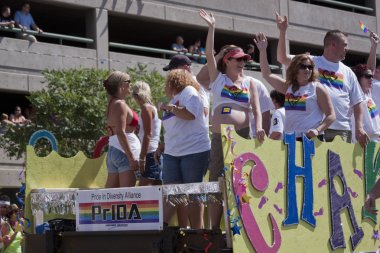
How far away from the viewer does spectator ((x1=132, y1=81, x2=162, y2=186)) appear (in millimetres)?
8141

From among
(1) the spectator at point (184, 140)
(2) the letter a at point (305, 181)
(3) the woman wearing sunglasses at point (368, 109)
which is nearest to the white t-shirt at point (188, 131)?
(1) the spectator at point (184, 140)

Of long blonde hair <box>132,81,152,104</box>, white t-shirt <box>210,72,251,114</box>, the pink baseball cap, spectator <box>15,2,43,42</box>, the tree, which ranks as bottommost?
white t-shirt <box>210,72,251,114</box>

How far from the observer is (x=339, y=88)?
321 inches

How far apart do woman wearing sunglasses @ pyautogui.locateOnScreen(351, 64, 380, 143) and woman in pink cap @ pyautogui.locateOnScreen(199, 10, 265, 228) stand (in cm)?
139

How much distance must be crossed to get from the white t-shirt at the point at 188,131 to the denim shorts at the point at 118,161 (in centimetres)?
60

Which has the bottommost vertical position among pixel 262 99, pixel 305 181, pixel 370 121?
pixel 305 181

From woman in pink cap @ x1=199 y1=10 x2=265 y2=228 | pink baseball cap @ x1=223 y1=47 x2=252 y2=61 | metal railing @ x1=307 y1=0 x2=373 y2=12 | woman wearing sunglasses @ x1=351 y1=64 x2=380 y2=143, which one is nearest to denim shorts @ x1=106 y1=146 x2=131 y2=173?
woman in pink cap @ x1=199 y1=10 x2=265 y2=228

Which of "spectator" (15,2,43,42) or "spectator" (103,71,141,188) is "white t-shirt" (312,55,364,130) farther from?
"spectator" (15,2,43,42)

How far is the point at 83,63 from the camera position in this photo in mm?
26031

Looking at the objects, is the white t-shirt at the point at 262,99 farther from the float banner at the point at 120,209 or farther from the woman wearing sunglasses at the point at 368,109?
the float banner at the point at 120,209

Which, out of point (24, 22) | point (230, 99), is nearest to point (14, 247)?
point (230, 99)

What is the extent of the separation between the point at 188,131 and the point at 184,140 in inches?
3.5

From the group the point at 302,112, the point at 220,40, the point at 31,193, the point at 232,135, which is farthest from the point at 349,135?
the point at 220,40

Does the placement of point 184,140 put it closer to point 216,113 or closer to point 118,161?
point 216,113
